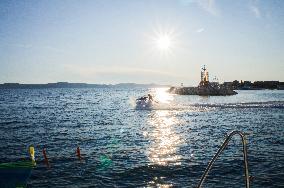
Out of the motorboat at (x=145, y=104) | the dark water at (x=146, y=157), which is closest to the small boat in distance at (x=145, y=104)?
the motorboat at (x=145, y=104)

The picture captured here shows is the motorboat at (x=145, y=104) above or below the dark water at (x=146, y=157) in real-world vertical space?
above

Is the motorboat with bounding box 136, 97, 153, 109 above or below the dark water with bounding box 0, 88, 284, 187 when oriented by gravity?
above

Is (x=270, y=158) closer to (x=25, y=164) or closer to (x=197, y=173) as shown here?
(x=197, y=173)

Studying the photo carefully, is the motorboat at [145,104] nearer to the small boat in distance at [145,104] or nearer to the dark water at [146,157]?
the small boat in distance at [145,104]

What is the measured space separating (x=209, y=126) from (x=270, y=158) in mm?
19728

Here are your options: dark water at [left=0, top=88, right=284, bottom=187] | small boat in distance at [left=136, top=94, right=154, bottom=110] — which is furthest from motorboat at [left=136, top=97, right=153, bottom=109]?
dark water at [left=0, top=88, right=284, bottom=187]

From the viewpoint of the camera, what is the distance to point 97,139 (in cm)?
3409

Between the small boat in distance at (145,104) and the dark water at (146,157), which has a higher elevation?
the small boat in distance at (145,104)

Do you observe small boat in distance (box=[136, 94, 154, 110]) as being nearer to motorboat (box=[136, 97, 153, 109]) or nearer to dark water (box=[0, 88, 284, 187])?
motorboat (box=[136, 97, 153, 109])

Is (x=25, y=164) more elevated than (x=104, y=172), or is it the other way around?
(x=25, y=164)

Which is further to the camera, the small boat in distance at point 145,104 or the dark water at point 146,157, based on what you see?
the small boat in distance at point 145,104

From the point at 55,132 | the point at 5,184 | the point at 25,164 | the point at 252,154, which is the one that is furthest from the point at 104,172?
the point at 55,132

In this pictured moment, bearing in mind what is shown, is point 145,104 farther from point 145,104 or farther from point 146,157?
point 146,157

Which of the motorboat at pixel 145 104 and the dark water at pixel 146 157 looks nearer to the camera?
the dark water at pixel 146 157
